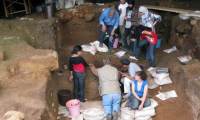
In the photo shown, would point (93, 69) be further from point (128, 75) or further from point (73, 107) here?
point (73, 107)

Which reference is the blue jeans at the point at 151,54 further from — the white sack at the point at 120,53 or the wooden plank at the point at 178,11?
the wooden plank at the point at 178,11

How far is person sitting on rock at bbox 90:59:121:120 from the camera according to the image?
30.5 ft

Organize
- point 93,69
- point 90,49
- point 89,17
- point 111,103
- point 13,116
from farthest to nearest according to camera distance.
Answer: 1. point 89,17
2. point 90,49
3. point 93,69
4. point 111,103
5. point 13,116

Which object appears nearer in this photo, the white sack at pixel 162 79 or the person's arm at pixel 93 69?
the person's arm at pixel 93 69

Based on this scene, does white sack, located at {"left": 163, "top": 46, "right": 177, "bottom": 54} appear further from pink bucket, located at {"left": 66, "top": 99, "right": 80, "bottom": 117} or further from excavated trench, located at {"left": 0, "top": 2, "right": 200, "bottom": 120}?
pink bucket, located at {"left": 66, "top": 99, "right": 80, "bottom": 117}

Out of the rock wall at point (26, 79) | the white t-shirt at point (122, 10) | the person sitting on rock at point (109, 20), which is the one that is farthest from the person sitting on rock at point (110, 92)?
the white t-shirt at point (122, 10)

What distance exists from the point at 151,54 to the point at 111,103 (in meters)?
2.14

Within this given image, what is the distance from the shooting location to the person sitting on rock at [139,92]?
9242mm

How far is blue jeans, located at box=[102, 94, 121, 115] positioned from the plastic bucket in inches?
34.6

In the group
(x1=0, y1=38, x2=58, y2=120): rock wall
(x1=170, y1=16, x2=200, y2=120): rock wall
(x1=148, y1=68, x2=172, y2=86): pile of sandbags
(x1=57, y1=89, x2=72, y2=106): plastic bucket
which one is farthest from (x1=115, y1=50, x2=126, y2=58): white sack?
(x1=0, y1=38, x2=58, y2=120): rock wall

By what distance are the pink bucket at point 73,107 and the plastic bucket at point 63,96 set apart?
229mm

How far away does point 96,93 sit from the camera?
1032 centimetres

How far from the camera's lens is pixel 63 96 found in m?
Result: 9.67

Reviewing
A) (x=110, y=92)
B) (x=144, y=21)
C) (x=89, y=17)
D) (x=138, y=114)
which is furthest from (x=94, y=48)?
(x=138, y=114)
